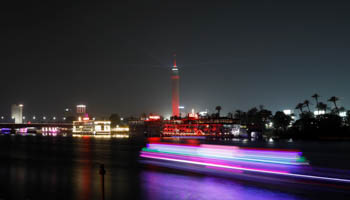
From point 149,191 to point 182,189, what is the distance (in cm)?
152

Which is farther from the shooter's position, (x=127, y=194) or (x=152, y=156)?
(x=152, y=156)

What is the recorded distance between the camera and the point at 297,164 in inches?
993

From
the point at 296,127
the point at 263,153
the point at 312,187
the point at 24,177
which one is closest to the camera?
the point at 312,187

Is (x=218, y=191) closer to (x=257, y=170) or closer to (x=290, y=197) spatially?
(x=290, y=197)

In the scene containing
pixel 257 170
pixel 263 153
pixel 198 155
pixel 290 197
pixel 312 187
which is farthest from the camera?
pixel 198 155

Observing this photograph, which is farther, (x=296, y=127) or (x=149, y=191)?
(x=296, y=127)

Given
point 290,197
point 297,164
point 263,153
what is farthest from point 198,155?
point 290,197

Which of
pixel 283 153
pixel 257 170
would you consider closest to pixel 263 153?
pixel 283 153

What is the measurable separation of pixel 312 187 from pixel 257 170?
5.87 m

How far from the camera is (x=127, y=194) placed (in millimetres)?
15070

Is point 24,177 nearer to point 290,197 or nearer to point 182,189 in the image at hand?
point 182,189

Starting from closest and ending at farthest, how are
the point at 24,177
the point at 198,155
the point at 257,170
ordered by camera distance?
the point at 24,177
the point at 257,170
the point at 198,155

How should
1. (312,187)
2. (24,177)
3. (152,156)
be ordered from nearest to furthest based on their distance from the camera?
(312,187), (24,177), (152,156)

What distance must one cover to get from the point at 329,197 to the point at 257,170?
8207 mm
